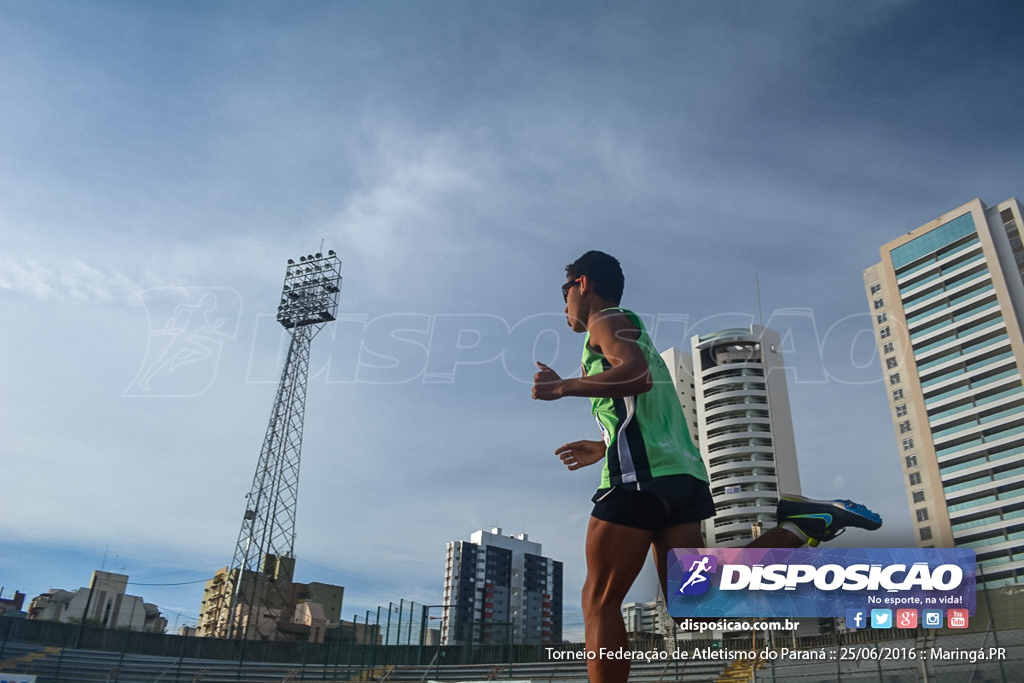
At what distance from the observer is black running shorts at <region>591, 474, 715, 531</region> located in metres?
4.21

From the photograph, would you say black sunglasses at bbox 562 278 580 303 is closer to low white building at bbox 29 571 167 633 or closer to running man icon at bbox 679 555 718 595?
running man icon at bbox 679 555 718 595

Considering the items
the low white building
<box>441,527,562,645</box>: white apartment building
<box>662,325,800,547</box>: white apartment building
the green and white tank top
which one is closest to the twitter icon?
the green and white tank top

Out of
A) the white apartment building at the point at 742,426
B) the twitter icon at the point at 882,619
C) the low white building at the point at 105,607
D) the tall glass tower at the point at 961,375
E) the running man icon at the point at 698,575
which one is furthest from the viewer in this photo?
the white apartment building at the point at 742,426

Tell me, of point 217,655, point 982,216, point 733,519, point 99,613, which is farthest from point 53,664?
point 982,216

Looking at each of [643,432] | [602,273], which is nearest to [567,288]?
[602,273]

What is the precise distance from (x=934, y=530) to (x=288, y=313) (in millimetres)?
61537

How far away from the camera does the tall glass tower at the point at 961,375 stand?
218 feet

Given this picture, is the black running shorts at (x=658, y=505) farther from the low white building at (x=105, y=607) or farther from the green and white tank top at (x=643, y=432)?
the low white building at (x=105, y=607)

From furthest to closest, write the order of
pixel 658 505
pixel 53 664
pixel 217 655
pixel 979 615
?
pixel 217 655, pixel 53 664, pixel 979 615, pixel 658 505

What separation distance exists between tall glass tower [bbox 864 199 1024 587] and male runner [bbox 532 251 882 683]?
71.4 metres

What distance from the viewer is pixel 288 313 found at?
43750 millimetres

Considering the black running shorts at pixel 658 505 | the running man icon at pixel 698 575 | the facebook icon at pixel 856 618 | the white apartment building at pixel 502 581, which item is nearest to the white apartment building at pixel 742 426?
the white apartment building at pixel 502 581

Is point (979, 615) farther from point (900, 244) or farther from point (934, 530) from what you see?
point (900, 244)

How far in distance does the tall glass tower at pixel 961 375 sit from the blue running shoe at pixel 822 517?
71261 millimetres
